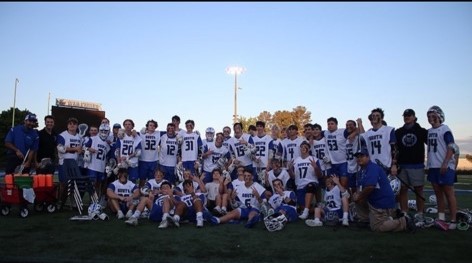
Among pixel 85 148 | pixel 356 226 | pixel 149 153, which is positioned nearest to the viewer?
pixel 356 226

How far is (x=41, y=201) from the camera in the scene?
7.34m

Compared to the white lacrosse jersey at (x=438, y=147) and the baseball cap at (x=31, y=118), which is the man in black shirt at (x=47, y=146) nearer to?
the baseball cap at (x=31, y=118)

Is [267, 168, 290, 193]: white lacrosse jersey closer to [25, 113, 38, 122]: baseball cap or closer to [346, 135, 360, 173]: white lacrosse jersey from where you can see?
[346, 135, 360, 173]: white lacrosse jersey

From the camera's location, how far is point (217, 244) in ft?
16.1

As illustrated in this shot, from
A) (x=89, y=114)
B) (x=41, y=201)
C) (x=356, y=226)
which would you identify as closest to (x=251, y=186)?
(x=356, y=226)

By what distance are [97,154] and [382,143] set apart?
6.10 m

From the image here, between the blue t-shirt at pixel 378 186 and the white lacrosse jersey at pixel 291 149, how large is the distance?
2.63m

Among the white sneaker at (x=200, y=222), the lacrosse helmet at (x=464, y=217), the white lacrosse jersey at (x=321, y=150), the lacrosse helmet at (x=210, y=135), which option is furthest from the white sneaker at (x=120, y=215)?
the lacrosse helmet at (x=464, y=217)

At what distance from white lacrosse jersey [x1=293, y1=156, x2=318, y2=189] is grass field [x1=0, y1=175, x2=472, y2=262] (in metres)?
1.42

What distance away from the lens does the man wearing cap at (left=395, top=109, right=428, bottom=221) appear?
20.9 feet

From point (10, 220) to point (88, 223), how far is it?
1.52 m

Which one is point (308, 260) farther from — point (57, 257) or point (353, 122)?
point (353, 122)

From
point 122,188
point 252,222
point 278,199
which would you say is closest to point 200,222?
point 252,222

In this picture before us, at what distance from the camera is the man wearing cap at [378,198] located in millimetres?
5684
